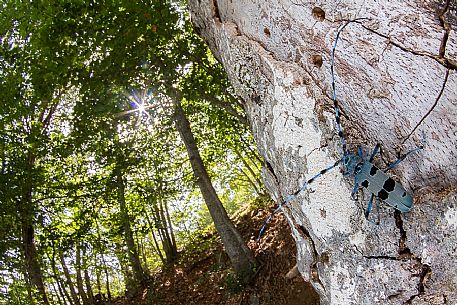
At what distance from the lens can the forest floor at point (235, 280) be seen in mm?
8430

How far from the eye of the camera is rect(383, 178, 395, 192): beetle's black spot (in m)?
1.25

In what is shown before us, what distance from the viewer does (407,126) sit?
132cm

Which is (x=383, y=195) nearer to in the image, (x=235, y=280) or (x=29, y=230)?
(x=235, y=280)

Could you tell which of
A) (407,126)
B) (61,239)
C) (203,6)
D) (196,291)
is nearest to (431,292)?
(407,126)

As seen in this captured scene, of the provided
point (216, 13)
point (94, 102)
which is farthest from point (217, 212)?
point (216, 13)

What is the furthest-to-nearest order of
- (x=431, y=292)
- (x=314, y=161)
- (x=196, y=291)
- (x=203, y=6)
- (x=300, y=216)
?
(x=196, y=291)
(x=203, y=6)
(x=300, y=216)
(x=314, y=161)
(x=431, y=292)

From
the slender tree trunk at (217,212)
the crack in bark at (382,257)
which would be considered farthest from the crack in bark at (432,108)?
the slender tree trunk at (217,212)

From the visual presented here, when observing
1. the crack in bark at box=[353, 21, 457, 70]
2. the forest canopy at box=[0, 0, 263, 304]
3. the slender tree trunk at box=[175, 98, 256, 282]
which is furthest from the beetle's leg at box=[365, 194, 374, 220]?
the slender tree trunk at box=[175, 98, 256, 282]

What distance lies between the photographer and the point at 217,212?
30.0ft

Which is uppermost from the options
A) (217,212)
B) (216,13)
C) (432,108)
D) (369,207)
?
(217,212)

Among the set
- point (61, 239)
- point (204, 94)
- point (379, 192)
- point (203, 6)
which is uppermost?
→ point (204, 94)

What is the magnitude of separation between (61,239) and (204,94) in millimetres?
4131

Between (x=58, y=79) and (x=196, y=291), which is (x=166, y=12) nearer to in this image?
(x=58, y=79)

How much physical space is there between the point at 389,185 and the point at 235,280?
8.68m
